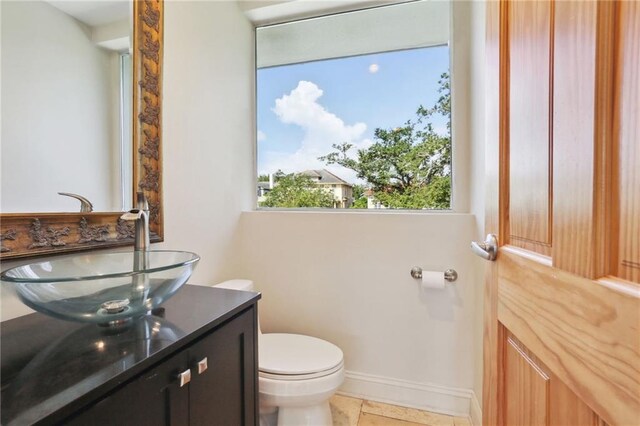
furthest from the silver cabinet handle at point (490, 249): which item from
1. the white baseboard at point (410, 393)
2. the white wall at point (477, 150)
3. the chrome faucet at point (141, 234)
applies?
the white baseboard at point (410, 393)

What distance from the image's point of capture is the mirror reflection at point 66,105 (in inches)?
32.8

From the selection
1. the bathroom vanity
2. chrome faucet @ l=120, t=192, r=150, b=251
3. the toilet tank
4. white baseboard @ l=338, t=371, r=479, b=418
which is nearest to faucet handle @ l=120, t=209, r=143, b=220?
chrome faucet @ l=120, t=192, r=150, b=251

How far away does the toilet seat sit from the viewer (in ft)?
4.23

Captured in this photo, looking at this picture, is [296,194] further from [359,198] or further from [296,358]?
[296,358]

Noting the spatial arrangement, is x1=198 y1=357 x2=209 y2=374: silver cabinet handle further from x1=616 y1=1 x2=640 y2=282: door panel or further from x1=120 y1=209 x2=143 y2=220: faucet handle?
x1=616 y1=1 x2=640 y2=282: door panel

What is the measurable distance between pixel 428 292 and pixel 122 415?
1.42 meters

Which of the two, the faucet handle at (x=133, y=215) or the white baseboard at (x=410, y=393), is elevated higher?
the faucet handle at (x=133, y=215)

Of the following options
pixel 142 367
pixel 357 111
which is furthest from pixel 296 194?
pixel 142 367

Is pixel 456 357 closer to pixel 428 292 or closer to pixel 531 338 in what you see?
pixel 428 292

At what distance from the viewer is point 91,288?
710mm

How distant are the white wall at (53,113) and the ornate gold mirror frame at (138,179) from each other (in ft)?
0.16

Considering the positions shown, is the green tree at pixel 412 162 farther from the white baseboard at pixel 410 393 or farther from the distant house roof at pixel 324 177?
the white baseboard at pixel 410 393

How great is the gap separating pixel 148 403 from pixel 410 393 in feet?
4.85

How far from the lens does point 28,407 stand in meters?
0.47
